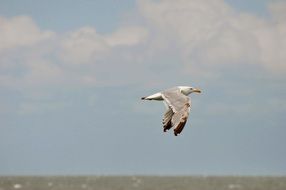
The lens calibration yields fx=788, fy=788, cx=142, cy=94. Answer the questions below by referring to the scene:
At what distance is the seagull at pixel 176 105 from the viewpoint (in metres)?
10.5

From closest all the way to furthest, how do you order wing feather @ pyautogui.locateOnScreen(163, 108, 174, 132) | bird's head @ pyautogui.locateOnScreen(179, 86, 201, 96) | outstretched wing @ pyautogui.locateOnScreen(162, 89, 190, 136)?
1. outstretched wing @ pyautogui.locateOnScreen(162, 89, 190, 136)
2. wing feather @ pyautogui.locateOnScreen(163, 108, 174, 132)
3. bird's head @ pyautogui.locateOnScreen(179, 86, 201, 96)

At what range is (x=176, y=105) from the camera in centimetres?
1124

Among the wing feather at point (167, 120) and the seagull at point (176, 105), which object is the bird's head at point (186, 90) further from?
→ the wing feather at point (167, 120)

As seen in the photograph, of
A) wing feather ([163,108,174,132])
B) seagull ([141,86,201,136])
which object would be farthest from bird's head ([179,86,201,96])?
wing feather ([163,108,174,132])

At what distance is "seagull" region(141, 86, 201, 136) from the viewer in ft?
34.5

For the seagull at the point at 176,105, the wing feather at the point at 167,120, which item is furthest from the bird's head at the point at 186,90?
the wing feather at the point at 167,120

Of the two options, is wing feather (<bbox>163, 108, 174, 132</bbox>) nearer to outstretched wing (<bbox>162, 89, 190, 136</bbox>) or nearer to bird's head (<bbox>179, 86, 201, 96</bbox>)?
outstretched wing (<bbox>162, 89, 190, 136</bbox>)

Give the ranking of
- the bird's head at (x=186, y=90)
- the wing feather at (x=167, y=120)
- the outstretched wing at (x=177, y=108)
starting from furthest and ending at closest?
the bird's head at (x=186, y=90), the wing feather at (x=167, y=120), the outstretched wing at (x=177, y=108)

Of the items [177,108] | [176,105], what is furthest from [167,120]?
[177,108]

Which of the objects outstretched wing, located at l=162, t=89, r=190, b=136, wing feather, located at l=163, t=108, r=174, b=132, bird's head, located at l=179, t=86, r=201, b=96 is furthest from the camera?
bird's head, located at l=179, t=86, r=201, b=96

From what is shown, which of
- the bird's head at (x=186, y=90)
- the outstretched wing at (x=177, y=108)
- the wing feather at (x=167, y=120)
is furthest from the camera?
the bird's head at (x=186, y=90)
